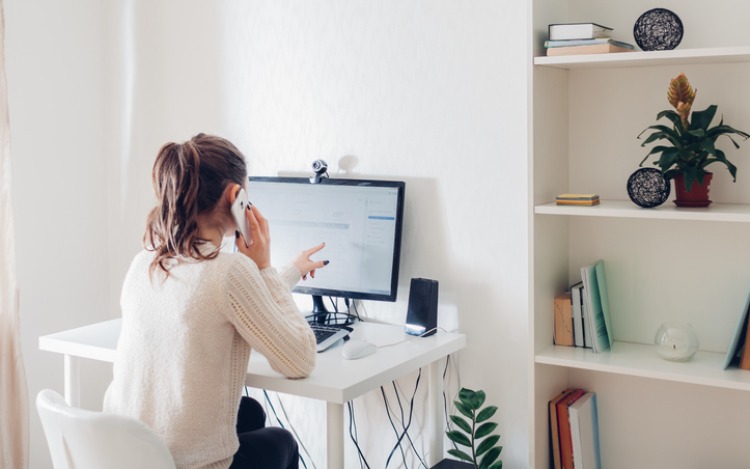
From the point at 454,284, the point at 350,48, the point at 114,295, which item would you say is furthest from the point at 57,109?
the point at 454,284

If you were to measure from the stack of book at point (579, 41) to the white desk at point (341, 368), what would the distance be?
85 centimetres

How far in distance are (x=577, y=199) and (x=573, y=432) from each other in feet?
2.02

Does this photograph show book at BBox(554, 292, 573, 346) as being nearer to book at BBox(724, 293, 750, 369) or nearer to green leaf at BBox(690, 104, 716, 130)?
book at BBox(724, 293, 750, 369)

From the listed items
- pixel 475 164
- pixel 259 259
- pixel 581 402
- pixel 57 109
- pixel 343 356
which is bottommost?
pixel 581 402

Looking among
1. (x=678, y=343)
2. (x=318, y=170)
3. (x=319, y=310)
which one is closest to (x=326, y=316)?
(x=319, y=310)

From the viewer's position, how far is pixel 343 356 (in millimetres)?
2209

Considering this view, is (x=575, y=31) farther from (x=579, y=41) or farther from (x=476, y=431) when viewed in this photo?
(x=476, y=431)

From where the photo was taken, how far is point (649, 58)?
6.43 feet

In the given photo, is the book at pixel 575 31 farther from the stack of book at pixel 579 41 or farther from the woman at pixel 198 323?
the woman at pixel 198 323

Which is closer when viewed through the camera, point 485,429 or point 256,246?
point 256,246

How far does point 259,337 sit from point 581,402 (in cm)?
92

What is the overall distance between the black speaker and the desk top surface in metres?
0.03

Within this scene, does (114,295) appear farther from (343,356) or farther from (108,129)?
(343,356)

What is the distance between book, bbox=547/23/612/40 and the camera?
6.73 feet
